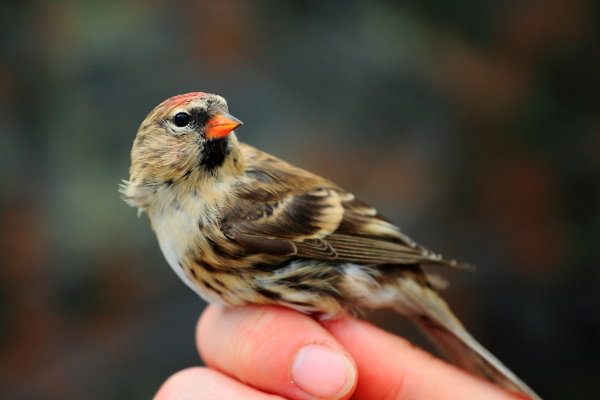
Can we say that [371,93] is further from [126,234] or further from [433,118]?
[126,234]

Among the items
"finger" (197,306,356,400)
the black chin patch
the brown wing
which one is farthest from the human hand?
the black chin patch

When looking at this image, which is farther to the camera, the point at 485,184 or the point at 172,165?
the point at 485,184

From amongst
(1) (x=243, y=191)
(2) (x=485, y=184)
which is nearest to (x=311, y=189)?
(1) (x=243, y=191)

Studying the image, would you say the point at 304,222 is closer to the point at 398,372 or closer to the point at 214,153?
the point at 214,153

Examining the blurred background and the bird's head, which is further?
the blurred background

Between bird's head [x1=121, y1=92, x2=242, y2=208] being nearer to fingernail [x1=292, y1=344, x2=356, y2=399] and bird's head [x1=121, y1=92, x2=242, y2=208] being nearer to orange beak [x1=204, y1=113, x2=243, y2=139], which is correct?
orange beak [x1=204, y1=113, x2=243, y2=139]
